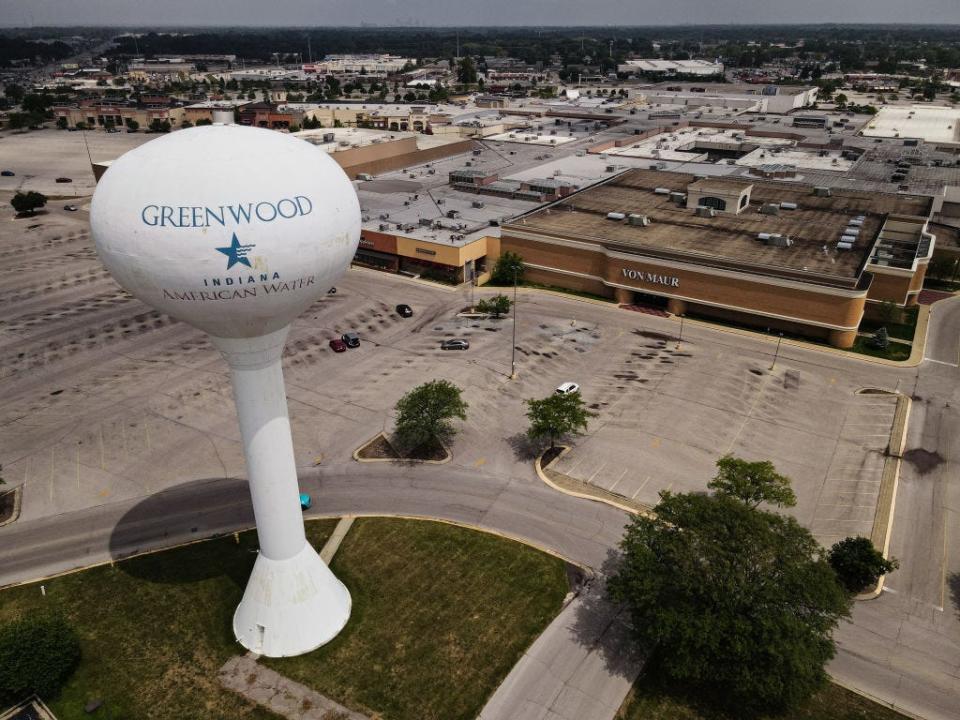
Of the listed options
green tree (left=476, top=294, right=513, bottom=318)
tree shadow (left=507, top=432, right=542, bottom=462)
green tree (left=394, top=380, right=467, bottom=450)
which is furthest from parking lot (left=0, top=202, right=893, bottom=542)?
green tree (left=394, top=380, right=467, bottom=450)

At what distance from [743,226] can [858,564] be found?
1962 inches

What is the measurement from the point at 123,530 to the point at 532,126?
127 metres

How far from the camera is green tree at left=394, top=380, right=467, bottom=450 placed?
138ft

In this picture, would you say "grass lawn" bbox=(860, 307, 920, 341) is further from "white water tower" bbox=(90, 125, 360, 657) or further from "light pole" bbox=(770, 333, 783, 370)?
"white water tower" bbox=(90, 125, 360, 657)

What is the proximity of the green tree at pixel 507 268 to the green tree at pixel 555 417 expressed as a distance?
29.9 meters

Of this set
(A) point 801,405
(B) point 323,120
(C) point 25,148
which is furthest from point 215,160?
(C) point 25,148

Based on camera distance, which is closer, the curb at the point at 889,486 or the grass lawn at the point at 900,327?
the curb at the point at 889,486

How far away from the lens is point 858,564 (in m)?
31.6

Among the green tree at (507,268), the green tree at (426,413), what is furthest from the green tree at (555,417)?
the green tree at (507,268)

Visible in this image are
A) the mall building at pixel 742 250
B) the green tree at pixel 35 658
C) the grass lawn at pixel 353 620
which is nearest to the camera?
the green tree at pixel 35 658

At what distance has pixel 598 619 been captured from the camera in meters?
30.6

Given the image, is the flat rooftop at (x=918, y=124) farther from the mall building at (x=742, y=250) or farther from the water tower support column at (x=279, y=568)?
the water tower support column at (x=279, y=568)

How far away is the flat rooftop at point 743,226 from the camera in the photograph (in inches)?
2451

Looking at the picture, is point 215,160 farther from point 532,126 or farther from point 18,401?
point 532,126
